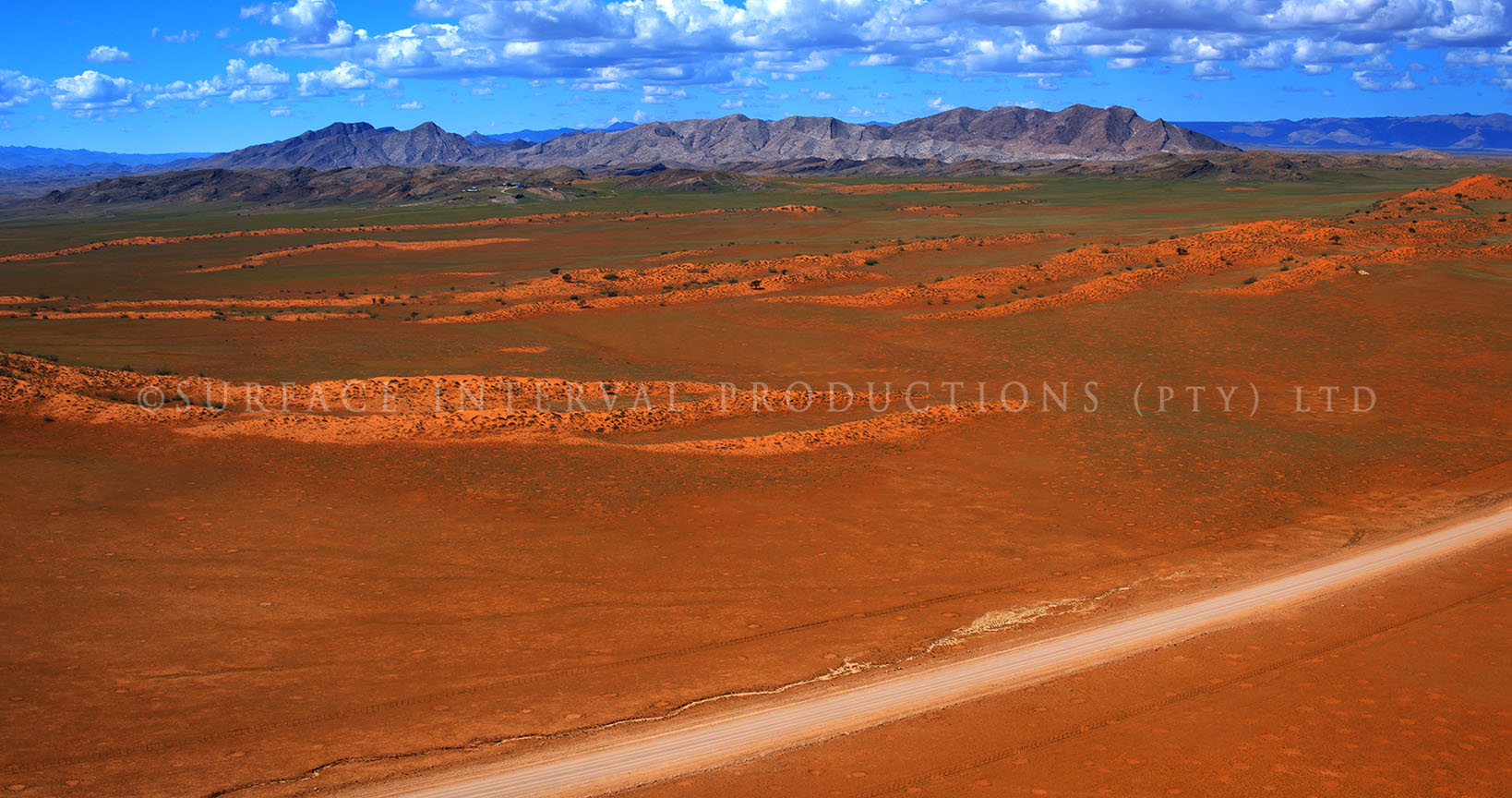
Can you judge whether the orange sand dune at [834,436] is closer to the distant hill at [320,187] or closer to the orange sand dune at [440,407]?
the orange sand dune at [440,407]

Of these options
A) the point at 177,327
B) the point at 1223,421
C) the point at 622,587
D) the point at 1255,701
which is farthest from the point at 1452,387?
the point at 177,327

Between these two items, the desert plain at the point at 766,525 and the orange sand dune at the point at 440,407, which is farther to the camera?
the orange sand dune at the point at 440,407

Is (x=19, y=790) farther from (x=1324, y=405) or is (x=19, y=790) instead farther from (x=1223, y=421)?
(x=1324, y=405)

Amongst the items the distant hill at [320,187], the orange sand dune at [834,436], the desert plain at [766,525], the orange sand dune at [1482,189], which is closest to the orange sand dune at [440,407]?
the orange sand dune at [834,436]

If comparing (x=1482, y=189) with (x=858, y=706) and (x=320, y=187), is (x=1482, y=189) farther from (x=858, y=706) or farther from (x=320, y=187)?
(x=320, y=187)

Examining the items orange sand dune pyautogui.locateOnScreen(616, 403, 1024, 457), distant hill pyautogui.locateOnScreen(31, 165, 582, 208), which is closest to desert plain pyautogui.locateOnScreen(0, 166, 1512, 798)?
orange sand dune pyautogui.locateOnScreen(616, 403, 1024, 457)

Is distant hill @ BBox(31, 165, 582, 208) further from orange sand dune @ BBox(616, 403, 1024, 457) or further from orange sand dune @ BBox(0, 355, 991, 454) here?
orange sand dune @ BBox(616, 403, 1024, 457)

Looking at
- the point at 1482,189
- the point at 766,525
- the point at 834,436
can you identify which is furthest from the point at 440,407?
the point at 1482,189
